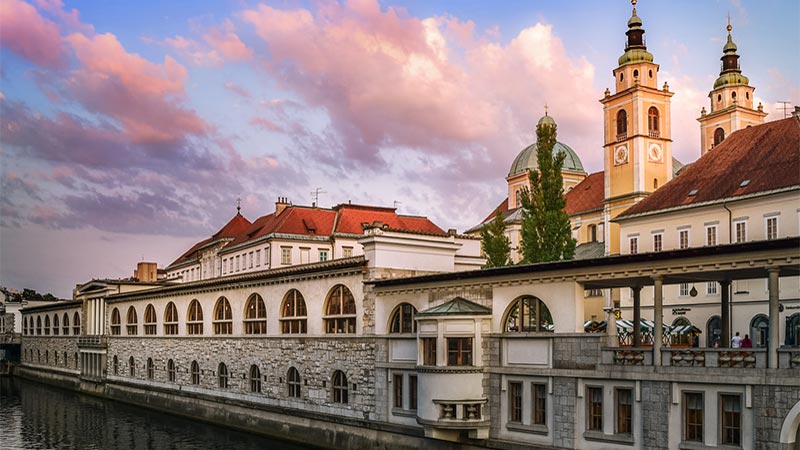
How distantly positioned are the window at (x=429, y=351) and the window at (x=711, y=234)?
31.4 m

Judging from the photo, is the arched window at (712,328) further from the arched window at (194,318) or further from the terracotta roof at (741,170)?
the arched window at (194,318)

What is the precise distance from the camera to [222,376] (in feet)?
156

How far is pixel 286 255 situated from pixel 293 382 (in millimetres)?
35096

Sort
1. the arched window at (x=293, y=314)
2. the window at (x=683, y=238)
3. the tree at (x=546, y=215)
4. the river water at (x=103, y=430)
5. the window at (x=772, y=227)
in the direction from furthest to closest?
the window at (x=683, y=238) → the tree at (x=546, y=215) → the window at (x=772, y=227) → the river water at (x=103, y=430) → the arched window at (x=293, y=314)

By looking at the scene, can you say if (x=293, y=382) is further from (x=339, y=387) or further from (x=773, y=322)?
(x=773, y=322)

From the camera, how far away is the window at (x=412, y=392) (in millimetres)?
32250

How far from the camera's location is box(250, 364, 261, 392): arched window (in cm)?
4366

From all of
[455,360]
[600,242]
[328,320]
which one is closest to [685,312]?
[600,242]

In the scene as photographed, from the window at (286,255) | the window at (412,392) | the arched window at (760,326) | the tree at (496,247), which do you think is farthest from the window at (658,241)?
the window at (286,255)

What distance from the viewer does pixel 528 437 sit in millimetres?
27391

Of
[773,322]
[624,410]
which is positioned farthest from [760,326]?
[773,322]

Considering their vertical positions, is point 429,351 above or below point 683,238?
below

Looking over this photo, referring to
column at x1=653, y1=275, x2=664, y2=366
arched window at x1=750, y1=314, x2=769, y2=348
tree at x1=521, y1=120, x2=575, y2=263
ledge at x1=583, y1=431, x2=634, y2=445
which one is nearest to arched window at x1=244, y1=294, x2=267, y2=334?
tree at x1=521, y1=120, x2=575, y2=263

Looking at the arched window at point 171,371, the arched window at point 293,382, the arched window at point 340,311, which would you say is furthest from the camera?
the arched window at point 171,371
